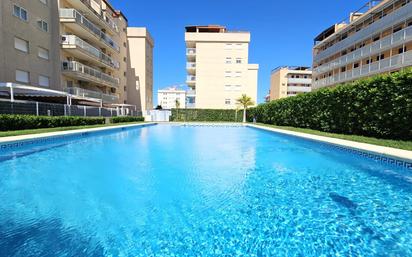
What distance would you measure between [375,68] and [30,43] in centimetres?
3361

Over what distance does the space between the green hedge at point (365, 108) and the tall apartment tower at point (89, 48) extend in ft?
73.1

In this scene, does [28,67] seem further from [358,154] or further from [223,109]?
[223,109]

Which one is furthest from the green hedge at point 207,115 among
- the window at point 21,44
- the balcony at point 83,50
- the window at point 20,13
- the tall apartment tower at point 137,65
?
the window at point 20,13

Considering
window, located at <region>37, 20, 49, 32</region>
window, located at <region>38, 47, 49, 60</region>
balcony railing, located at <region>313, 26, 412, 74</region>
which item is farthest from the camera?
balcony railing, located at <region>313, 26, 412, 74</region>

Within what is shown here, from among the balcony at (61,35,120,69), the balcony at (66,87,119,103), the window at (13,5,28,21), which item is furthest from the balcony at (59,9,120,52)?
the balcony at (66,87,119,103)

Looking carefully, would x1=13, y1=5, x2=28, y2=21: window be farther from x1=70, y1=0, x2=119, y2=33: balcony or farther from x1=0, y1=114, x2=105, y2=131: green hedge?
x1=0, y1=114, x2=105, y2=131: green hedge

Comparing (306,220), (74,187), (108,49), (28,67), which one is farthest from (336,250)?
(108,49)

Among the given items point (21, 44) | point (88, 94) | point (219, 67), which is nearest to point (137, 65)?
point (219, 67)

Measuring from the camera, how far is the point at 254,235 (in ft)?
10.3

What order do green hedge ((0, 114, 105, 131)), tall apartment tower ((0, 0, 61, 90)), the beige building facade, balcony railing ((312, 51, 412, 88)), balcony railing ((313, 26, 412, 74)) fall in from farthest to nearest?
1. balcony railing ((313, 26, 412, 74))
2. balcony railing ((312, 51, 412, 88))
3. the beige building facade
4. tall apartment tower ((0, 0, 61, 90))
5. green hedge ((0, 114, 105, 131))

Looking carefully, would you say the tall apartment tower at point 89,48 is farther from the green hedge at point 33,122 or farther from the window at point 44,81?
the green hedge at point 33,122

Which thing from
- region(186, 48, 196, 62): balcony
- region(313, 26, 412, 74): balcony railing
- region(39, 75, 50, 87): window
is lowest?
region(39, 75, 50, 87): window

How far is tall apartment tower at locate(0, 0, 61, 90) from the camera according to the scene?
16.2 m

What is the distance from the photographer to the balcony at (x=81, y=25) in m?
21.9
